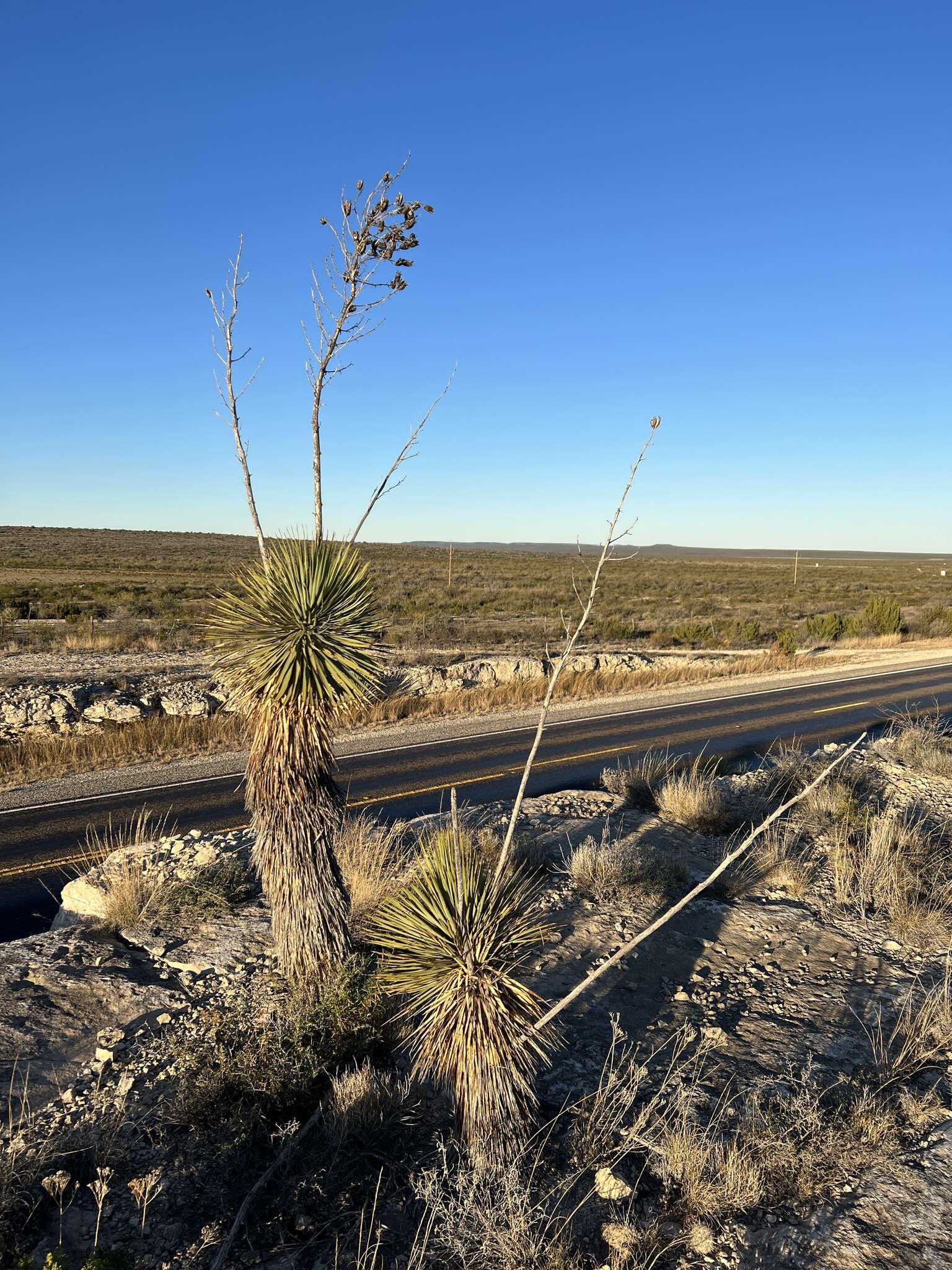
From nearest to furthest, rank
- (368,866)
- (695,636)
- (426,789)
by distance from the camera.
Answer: (368,866)
(426,789)
(695,636)

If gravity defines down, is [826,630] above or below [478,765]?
above

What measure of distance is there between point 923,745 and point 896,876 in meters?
6.52

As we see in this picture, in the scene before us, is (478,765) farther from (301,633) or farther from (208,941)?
(301,633)

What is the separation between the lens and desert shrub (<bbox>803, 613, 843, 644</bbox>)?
32750mm

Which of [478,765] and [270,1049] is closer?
[270,1049]

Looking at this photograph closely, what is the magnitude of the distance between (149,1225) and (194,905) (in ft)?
10.9

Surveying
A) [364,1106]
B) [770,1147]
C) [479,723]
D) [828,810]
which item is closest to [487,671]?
[479,723]

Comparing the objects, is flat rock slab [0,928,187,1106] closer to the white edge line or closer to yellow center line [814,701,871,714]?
the white edge line

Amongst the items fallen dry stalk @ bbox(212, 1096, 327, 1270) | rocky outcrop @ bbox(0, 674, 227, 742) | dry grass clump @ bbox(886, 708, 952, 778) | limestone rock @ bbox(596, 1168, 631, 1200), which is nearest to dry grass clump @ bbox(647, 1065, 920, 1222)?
limestone rock @ bbox(596, 1168, 631, 1200)

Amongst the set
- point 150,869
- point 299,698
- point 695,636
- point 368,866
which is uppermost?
point 299,698

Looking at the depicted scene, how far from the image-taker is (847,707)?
18859mm

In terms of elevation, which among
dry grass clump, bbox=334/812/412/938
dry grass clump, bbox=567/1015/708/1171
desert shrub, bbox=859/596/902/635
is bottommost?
dry grass clump, bbox=567/1015/708/1171

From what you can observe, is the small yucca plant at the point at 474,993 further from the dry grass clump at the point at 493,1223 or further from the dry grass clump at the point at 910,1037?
the dry grass clump at the point at 910,1037

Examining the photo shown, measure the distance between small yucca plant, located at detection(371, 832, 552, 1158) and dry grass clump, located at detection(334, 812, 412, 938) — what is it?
189cm
